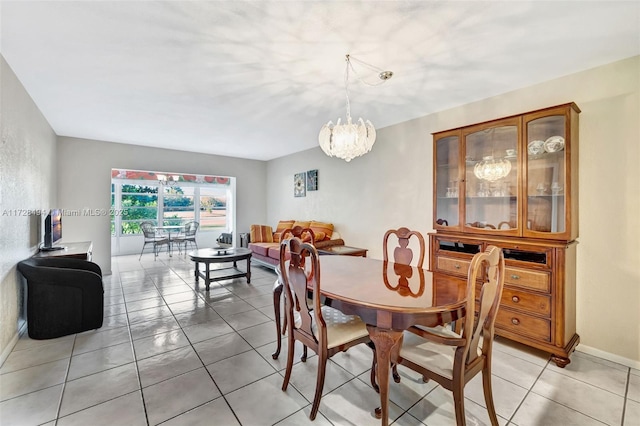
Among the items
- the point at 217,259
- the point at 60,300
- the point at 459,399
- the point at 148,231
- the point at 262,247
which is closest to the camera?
the point at 459,399

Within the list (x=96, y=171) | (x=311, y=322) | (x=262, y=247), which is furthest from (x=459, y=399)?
(x=96, y=171)

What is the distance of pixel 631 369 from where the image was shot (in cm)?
216

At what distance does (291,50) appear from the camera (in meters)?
2.11

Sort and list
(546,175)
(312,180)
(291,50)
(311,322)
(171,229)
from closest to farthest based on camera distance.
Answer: (311,322) → (291,50) → (546,175) → (312,180) → (171,229)

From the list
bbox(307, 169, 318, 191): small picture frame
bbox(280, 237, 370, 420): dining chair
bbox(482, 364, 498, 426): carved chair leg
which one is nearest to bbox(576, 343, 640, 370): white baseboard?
bbox(482, 364, 498, 426): carved chair leg

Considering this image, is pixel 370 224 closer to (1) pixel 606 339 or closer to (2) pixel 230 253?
(2) pixel 230 253

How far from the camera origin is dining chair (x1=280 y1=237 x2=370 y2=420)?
1.59m

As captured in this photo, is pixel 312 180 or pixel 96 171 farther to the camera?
pixel 312 180

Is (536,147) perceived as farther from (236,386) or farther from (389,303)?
(236,386)

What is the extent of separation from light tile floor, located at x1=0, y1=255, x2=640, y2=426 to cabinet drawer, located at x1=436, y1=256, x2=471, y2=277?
2.38ft

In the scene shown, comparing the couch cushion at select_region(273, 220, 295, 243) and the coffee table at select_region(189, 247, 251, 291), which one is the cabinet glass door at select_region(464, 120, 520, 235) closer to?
the coffee table at select_region(189, 247, 251, 291)

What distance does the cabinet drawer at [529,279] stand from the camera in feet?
7.39

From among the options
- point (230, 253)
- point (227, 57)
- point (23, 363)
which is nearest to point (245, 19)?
point (227, 57)

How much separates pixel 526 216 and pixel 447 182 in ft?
2.77
